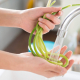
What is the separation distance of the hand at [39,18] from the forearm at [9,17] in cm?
2

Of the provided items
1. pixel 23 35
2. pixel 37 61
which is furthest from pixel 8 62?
pixel 23 35

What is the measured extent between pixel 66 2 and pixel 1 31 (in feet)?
2.49

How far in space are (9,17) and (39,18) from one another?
0.16 metres

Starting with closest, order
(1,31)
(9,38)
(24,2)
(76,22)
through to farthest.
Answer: (76,22), (1,31), (9,38), (24,2)

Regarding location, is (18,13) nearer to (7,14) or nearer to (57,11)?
(7,14)

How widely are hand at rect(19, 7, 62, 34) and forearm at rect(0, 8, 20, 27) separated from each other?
0.07ft

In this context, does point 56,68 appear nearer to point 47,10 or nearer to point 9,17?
point 47,10

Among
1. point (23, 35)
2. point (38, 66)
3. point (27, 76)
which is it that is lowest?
point (23, 35)

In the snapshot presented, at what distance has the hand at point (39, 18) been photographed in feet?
1.92

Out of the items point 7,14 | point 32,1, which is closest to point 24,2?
point 32,1

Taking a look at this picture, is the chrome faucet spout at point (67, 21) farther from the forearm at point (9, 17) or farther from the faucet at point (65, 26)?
the forearm at point (9, 17)

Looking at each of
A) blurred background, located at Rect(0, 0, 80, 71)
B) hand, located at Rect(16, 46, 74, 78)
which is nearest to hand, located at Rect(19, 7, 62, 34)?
hand, located at Rect(16, 46, 74, 78)

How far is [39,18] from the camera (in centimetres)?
61

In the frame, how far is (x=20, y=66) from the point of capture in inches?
22.3
